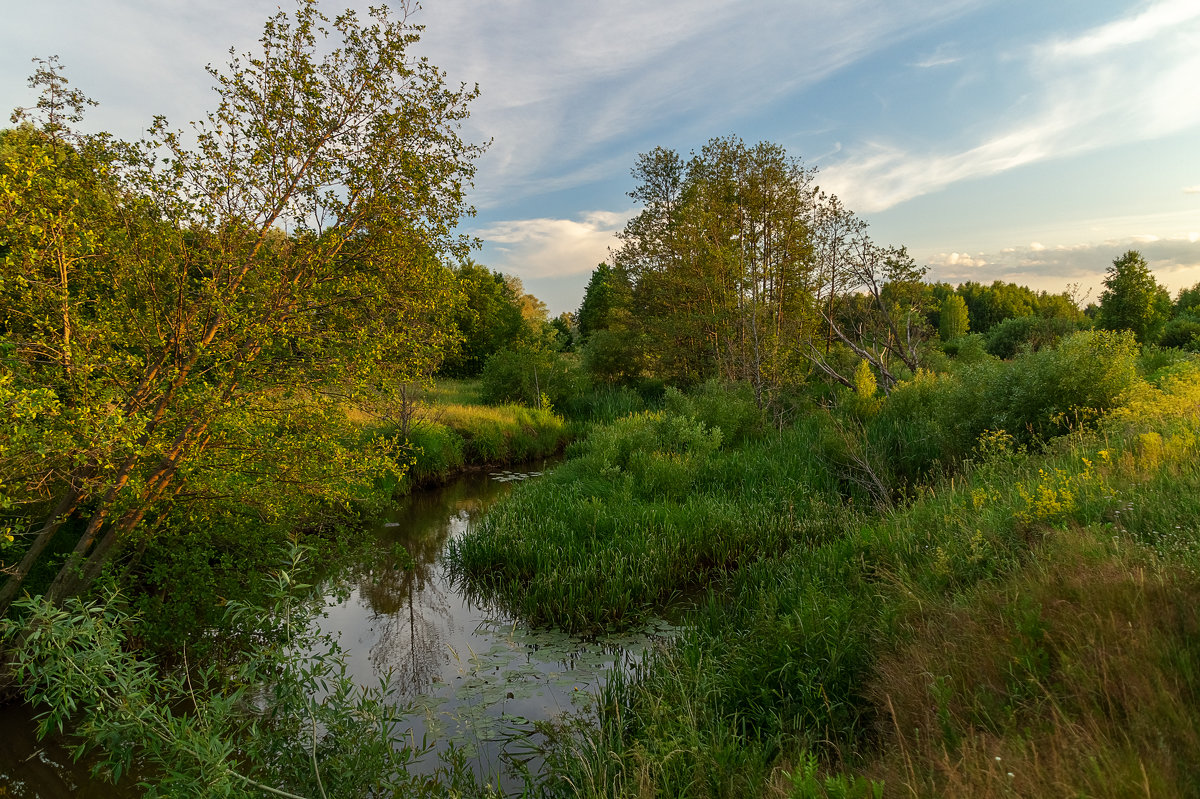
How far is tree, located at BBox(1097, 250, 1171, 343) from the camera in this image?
2483 cm

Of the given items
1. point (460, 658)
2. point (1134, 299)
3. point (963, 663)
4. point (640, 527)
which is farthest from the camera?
point (1134, 299)

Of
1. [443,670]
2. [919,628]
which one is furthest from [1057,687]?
[443,670]

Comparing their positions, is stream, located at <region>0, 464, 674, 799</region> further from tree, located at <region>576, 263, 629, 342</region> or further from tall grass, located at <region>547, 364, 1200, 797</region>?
tree, located at <region>576, 263, 629, 342</region>

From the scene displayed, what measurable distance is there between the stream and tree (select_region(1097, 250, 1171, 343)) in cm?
2956

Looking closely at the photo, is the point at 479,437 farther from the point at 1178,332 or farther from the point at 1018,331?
the point at 1018,331

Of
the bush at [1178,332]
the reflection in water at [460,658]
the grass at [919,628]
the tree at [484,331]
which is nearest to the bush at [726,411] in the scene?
the grass at [919,628]

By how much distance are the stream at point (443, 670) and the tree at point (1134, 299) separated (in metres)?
29.6

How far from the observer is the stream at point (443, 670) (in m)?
4.51

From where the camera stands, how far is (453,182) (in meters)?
6.34

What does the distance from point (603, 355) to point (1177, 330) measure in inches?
1072

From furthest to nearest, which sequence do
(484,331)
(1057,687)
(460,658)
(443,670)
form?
(484,331) → (460,658) → (443,670) → (1057,687)

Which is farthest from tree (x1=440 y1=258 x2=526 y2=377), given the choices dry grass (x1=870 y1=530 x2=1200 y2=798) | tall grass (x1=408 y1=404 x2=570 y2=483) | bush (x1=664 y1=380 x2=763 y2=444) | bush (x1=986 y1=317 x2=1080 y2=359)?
dry grass (x1=870 y1=530 x2=1200 y2=798)

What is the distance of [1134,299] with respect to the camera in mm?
24922

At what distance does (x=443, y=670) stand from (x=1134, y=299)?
32140mm
